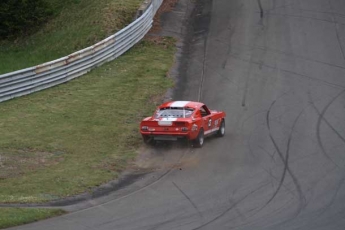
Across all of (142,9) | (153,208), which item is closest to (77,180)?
(153,208)

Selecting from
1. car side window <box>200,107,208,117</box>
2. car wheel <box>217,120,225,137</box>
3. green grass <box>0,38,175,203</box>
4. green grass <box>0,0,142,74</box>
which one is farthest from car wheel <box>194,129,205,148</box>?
green grass <box>0,0,142,74</box>

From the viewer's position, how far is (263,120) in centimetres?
2484

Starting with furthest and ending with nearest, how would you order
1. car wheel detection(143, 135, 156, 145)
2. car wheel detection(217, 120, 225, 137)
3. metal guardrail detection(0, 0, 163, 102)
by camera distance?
1. metal guardrail detection(0, 0, 163, 102)
2. car wheel detection(217, 120, 225, 137)
3. car wheel detection(143, 135, 156, 145)

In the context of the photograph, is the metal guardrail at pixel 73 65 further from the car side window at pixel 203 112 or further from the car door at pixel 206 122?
the car door at pixel 206 122

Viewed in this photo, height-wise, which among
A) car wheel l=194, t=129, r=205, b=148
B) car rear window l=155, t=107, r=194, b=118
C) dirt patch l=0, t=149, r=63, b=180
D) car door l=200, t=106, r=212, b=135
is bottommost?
dirt patch l=0, t=149, r=63, b=180

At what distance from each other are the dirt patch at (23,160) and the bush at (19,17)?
707 inches

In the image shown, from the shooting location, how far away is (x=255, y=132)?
23.6 m

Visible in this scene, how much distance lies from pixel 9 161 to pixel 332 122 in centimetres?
1029

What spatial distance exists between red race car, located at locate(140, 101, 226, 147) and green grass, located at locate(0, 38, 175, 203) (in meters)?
0.79

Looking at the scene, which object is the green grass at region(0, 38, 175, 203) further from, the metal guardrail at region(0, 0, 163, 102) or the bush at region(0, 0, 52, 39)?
the bush at region(0, 0, 52, 39)

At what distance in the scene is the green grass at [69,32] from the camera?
33.6m

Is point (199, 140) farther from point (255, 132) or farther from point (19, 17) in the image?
point (19, 17)

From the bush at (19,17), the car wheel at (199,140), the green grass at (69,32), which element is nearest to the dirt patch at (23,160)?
the car wheel at (199,140)

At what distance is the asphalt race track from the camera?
15.7 m
